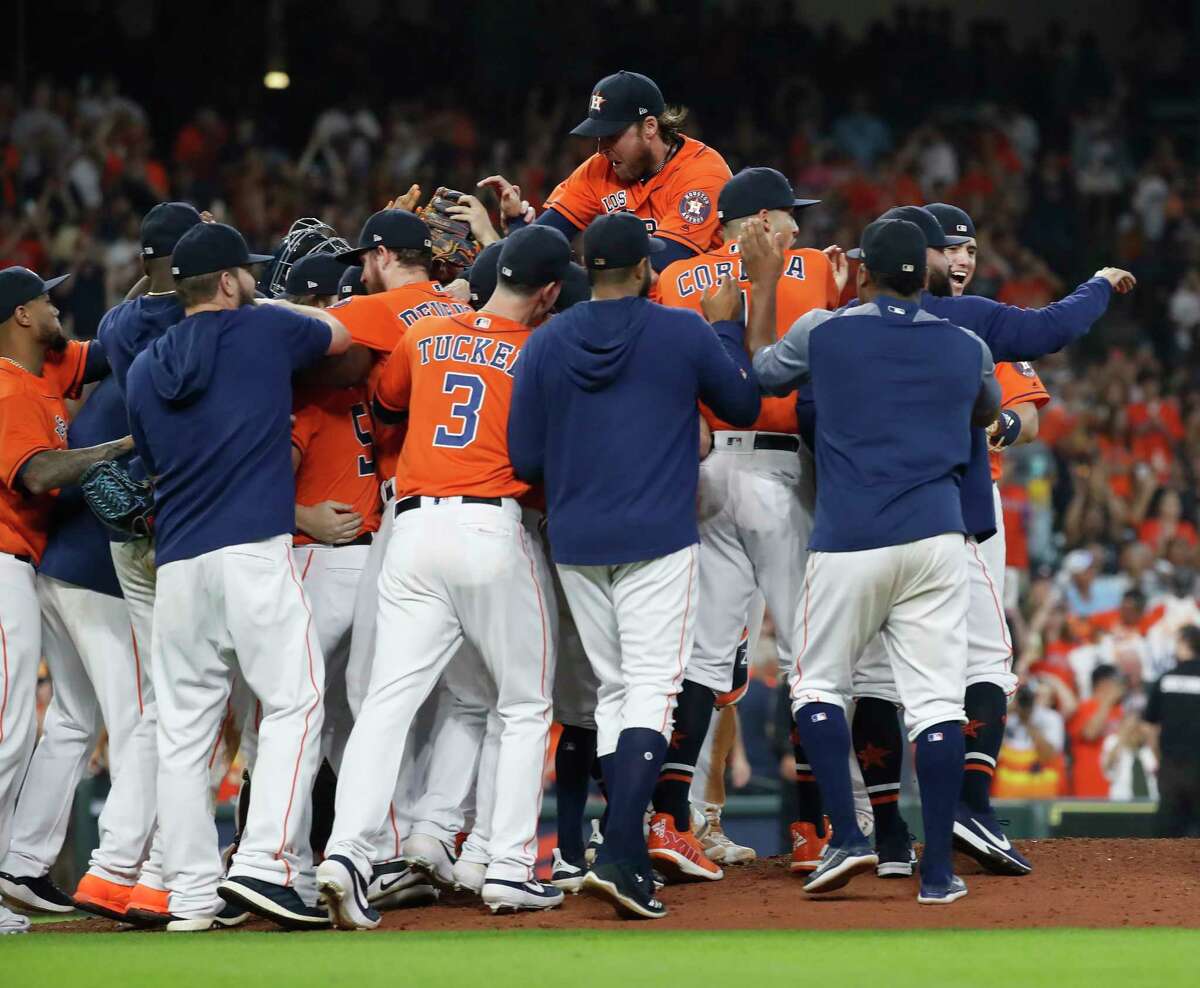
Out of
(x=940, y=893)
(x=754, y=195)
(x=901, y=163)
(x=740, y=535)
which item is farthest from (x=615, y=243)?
(x=901, y=163)

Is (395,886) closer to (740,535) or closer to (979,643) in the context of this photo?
(740,535)

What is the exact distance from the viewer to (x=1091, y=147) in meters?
20.3

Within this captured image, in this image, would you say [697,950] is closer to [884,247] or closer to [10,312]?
[884,247]

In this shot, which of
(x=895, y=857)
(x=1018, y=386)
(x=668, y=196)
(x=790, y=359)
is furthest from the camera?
(x=668, y=196)

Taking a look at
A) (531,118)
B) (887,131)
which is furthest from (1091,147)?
(531,118)

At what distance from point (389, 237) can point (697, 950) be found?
282 cm

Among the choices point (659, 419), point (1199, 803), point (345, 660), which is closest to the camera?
point (659, 419)

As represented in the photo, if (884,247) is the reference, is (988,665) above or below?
below

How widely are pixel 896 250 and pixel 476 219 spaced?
1883mm

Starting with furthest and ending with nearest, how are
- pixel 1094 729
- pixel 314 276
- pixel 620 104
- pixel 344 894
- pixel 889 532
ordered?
pixel 1094 729
pixel 620 104
pixel 314 276
pixel 889 532
pixel 344 894

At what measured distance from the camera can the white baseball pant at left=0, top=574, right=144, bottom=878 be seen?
261 inches

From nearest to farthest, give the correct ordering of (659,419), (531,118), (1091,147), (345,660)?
(659,419)
(345,660)
(531,118)
(1091,147)

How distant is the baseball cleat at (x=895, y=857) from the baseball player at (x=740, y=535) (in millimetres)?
655

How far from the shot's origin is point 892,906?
597cm
